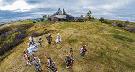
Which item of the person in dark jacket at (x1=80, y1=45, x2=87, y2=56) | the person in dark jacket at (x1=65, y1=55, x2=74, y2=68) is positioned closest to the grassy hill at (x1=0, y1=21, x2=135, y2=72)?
the person in dark jacket at (x1=80, y1=45, x2=87, y2=56)

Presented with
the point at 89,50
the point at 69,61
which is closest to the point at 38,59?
the point at 69,61

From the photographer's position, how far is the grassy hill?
105688 mm

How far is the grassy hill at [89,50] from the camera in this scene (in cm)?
10569

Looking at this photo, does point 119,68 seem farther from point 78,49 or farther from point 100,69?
point 78,49

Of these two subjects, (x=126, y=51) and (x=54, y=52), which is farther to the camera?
(x=126, y=51)

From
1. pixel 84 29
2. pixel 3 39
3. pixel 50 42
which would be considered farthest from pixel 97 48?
pixel 3 39

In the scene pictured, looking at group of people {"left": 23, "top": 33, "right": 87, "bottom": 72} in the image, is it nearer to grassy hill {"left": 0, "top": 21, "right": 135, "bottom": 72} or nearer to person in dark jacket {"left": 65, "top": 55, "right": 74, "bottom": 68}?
person in dark jacket {"left": 65, "top": 55, "right": 74, "bottom": 68}

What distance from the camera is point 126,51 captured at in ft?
396

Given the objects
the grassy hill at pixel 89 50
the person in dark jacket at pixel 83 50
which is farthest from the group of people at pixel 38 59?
the grassy hill at pixel 89 50

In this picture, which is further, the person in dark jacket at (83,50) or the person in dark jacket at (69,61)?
the person in dark jacket at (83,50)

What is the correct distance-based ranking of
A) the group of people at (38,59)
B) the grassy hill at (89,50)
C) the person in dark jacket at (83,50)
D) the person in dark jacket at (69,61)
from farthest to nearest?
the person in dark jacket at (83,50) < the grassy hill at (89,50) < the person in dark jacket at (69,61) < the group of people at (38,59)

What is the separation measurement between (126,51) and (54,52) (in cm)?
2200

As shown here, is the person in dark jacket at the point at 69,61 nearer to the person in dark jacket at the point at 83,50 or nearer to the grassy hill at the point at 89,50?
the grassy hill at the point at 89,50

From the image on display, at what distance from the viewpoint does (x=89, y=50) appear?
113750 millimetres
